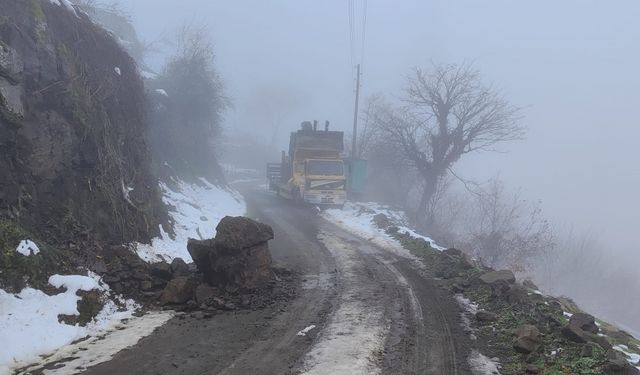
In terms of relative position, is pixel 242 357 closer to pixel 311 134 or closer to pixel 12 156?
pixel 12 156

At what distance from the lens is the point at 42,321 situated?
665 cm

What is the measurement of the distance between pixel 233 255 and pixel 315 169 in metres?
18.0

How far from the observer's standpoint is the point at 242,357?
6.35 meters

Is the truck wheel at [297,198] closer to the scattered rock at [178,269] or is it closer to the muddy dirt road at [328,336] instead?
the muddy dirt road at [328,336]

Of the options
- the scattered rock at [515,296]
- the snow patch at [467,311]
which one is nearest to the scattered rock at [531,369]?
the snow patch at [467,311]

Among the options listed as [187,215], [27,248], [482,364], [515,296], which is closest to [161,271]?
[27,248]

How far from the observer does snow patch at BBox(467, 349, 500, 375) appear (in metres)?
6.07

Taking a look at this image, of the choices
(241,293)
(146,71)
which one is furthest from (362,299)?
(146,71)

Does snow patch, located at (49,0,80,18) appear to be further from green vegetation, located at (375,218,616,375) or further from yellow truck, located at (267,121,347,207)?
yellow truck, located at (267,121,347,207)

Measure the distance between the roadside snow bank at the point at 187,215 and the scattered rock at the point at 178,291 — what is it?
6.57 feet

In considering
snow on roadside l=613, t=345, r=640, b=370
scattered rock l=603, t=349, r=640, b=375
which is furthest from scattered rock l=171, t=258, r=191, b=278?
snow on roadside l=613, t=345, r=640, b=370

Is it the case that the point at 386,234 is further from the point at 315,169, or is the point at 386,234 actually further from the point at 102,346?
the point at 102,346

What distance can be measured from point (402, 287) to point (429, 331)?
9.89 feet

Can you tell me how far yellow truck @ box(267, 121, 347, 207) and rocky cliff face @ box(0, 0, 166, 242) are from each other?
1431 cm
